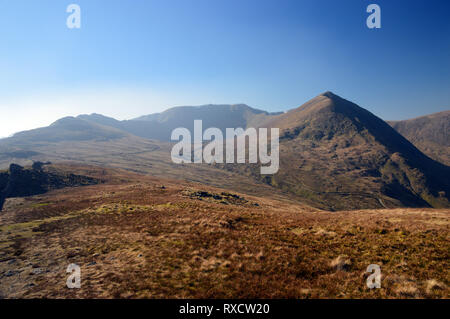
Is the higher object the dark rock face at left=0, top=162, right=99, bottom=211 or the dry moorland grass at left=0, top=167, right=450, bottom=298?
the dry moorland grass at left=0, top=167, right=450, bottom=298

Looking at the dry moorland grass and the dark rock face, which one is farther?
the dark rock face

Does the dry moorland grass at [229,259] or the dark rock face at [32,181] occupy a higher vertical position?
the dry moorland grass at [229,259]

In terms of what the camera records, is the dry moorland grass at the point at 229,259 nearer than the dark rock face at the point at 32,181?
Yes
